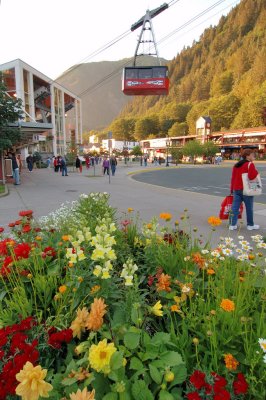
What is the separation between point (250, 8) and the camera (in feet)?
488

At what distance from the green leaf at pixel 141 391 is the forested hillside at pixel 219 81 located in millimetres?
79524

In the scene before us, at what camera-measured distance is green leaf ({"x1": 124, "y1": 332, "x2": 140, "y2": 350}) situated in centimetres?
146

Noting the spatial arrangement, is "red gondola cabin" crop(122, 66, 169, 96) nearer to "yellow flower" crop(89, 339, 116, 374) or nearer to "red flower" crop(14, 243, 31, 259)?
"red flower" crop(14, 243, 31, 259)

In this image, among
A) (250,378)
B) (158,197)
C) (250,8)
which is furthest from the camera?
(250,8)

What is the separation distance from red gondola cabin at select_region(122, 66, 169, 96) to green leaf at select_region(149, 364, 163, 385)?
58.3ft

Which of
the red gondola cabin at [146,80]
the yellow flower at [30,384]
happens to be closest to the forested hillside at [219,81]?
the red gondola cabin at [146,80]

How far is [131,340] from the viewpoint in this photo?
4.89ft

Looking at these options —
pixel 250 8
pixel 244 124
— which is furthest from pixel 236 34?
pixel 244 124

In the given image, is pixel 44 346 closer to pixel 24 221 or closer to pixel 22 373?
pixel 22 373

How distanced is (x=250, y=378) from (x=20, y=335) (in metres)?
1.24

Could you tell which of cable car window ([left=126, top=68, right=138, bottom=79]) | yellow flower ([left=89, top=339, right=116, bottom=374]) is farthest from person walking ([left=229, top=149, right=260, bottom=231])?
cable car window ([left=126, top=68, right=138, bottom=79])

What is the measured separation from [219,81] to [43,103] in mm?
97431

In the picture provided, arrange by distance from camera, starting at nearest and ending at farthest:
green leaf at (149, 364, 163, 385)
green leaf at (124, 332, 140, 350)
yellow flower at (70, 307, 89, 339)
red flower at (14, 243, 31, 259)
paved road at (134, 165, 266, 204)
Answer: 1. green leaf at (149, 364, 163, 385)
2. green leaf at (124, 332, 140, 350)
3. yellow flower at (70, 307, 89, 339)
4. red flower at (14, 243, 31, 259)
5. paved road at (134, 165, 266, 204)

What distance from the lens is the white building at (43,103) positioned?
37094 mm
